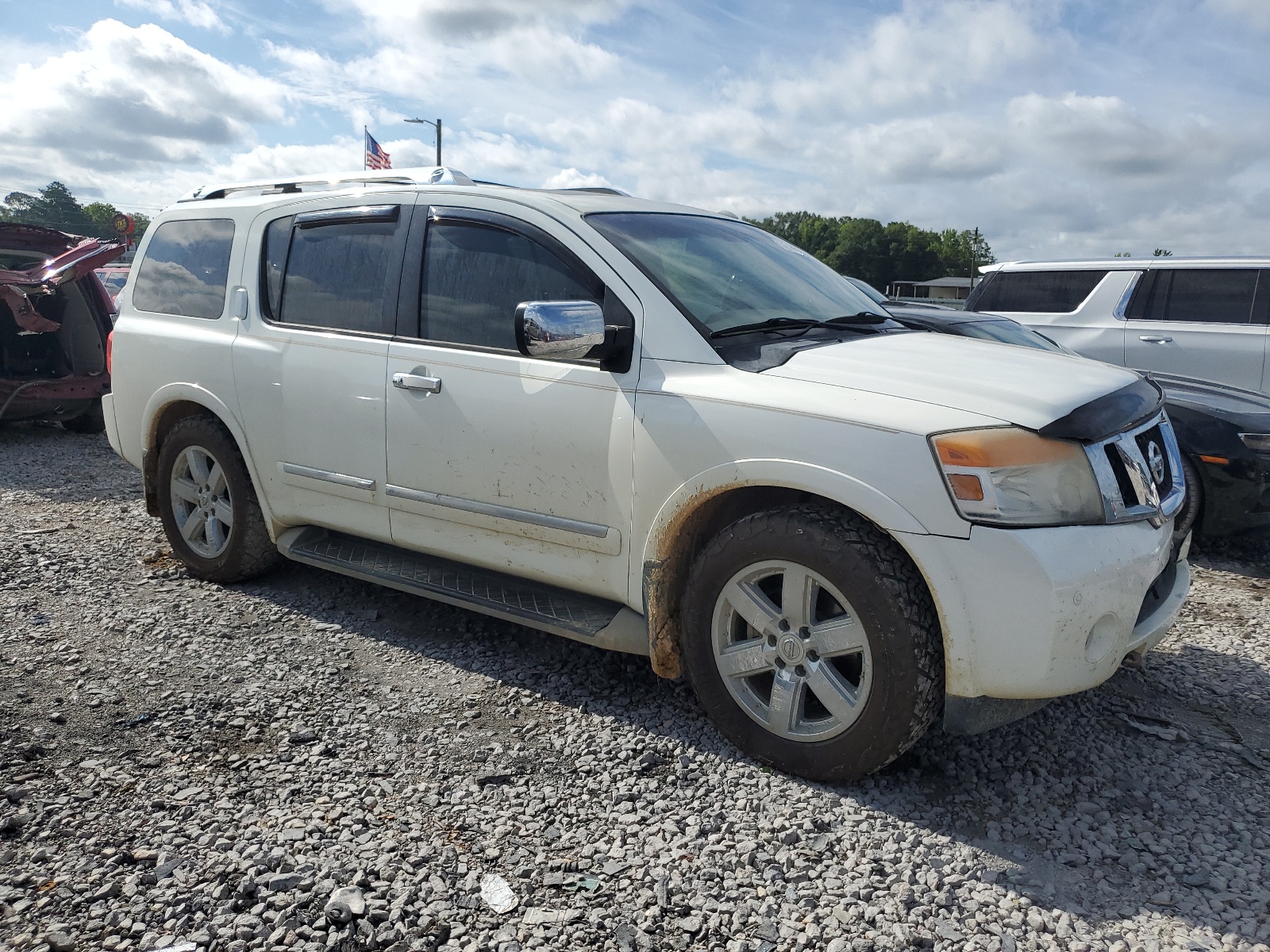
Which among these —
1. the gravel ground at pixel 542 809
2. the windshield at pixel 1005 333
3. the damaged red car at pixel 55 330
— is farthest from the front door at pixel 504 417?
the damaged red car at pixel 55 330

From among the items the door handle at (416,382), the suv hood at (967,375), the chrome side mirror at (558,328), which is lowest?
the door handle at (416,382)

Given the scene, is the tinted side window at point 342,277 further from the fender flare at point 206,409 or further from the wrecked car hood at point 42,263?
the wrecked car hood at point 42,263

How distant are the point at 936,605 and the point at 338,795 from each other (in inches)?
72.0

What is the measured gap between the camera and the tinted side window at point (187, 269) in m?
4.48

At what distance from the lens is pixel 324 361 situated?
394 centimetres

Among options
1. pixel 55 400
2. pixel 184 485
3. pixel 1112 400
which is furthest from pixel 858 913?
pixel 55 400

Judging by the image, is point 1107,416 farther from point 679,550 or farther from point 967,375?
point 679,550

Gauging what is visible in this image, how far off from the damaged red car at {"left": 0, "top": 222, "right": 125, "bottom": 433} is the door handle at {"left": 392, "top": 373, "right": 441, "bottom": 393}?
604cm

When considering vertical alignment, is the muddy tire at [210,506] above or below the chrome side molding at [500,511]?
below

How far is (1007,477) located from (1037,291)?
23.9ft

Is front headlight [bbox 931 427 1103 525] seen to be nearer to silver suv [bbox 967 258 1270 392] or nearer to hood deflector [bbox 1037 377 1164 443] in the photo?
hood deflector [bbox 1037 377 1164 443]

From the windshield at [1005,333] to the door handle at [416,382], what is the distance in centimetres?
467

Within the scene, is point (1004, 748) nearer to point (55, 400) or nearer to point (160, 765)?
point (160, 765)

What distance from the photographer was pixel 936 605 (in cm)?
260
